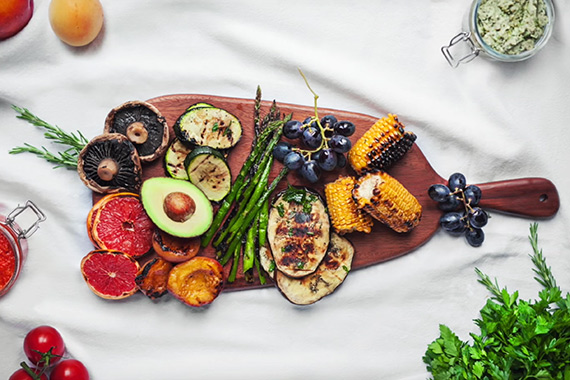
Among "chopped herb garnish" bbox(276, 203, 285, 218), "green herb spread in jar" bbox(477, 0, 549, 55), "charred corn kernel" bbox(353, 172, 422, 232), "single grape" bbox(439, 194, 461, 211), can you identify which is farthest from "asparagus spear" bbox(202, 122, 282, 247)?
"green herb spread in jar" bbox(477, 0, 549, 55)

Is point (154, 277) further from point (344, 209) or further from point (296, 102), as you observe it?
point (296, 102)

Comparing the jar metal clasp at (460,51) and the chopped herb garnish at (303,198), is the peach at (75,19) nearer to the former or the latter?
the chopped herb garnish at (303,198)

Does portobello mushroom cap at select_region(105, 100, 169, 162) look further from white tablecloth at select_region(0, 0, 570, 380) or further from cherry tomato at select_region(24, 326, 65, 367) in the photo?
cherry tomato at select_region(24, 326, 65, 367)

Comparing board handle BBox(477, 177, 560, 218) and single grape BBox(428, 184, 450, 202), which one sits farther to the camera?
board handle BBox(477, 177, 560, 218)

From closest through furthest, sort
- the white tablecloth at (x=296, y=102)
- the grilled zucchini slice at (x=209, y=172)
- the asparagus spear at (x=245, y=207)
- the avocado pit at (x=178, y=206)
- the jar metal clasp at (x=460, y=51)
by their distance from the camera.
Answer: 1. the avocado pit at (x=178, y=206)
2. the grilled zucchini slice at (x=209, y=172)
3. the asparagus spear at (x=245, y=207)
4. the white tablecloth at (x=296, y=102)
5. the jar metal clasp at (x=460, y=51)

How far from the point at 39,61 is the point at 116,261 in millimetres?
1587

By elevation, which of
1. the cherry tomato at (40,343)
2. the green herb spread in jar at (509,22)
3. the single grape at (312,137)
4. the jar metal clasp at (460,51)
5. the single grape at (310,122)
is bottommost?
the cherry tomato at (40,343)

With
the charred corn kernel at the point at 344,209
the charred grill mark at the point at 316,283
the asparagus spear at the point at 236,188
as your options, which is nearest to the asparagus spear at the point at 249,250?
the asparagus spear at the point at 236,188

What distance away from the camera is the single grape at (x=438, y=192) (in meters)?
4.27

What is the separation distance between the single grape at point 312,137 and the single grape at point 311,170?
13cm

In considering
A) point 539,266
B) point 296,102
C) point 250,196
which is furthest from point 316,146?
point 539,266

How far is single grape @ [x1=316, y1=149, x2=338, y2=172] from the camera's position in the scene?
13.4 ft

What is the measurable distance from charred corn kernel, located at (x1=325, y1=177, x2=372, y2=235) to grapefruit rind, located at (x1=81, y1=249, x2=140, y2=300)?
142 centimetres

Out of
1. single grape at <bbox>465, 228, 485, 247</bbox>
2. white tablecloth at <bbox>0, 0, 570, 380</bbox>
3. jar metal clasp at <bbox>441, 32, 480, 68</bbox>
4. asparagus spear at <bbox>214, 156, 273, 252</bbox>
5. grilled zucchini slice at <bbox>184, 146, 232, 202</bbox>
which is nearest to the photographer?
grilled zucchini slice at <bbox>184, 146, 232, 202</bbox>
